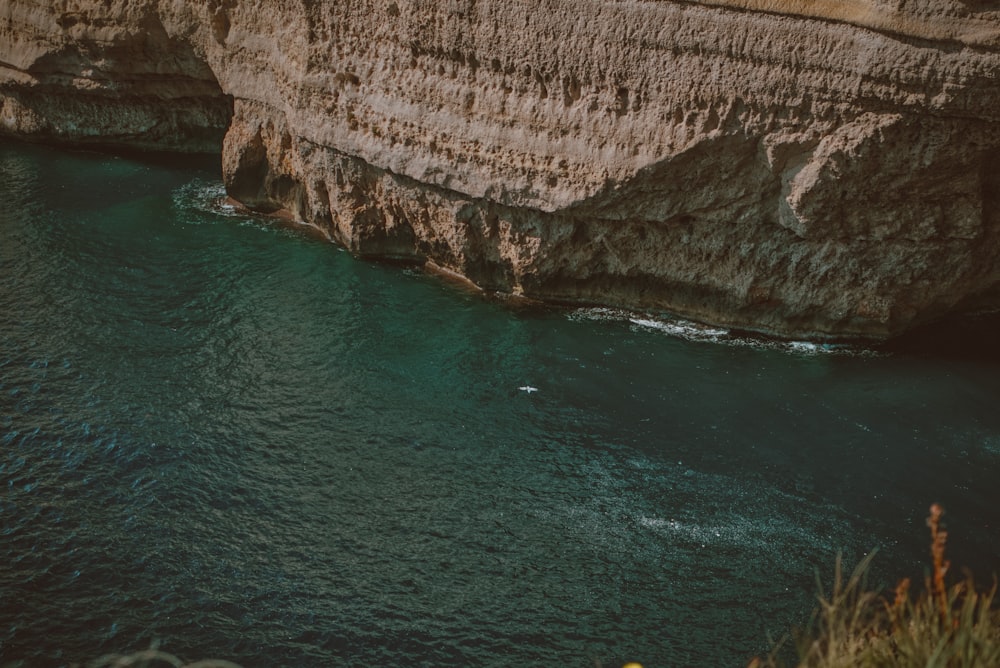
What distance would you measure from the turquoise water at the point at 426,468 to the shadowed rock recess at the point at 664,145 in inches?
40.7

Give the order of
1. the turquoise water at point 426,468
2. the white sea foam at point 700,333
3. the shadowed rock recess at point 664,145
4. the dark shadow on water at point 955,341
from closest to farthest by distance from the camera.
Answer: the turquoise water at point 426,468 < the shadowed rock recess at point 664,145 < the dark shadow on water at point 955,341 < the white sea foam at point 700,333

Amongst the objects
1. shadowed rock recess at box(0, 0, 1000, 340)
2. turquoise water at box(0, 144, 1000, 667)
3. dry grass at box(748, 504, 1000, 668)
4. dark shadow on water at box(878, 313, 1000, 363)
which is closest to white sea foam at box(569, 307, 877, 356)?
turquoise water at box(0, 144, 1000, 667)

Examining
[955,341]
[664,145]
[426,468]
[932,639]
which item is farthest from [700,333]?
[932,639]

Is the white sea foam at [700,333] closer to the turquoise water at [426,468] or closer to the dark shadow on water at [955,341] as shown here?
the turquoise water at [426,468]

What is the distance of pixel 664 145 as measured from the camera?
1681cm

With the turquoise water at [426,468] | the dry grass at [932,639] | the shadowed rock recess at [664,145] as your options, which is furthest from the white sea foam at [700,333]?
the dry grass at [932,639]

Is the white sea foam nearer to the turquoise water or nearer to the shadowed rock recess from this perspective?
the turquoise water

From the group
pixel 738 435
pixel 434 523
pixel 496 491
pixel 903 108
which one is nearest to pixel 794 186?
pixel 903 108

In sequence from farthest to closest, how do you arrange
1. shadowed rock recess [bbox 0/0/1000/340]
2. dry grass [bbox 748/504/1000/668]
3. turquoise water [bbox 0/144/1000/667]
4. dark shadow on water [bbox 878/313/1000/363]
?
1. dark shadow on water [bbox 878/313/1000/363]
2. shadowed rock recess [bbox 0/0/1000/340]
3. turquoise water [bbox 0/144/1000/667]
4. dry grass [bbox 748/504/1000/668]

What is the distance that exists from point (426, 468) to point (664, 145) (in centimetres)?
751

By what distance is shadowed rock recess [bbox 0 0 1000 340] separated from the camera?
1519 centimetres

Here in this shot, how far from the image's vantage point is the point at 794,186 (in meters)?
16.2

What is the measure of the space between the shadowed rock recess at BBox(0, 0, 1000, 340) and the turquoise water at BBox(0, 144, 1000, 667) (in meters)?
1.03

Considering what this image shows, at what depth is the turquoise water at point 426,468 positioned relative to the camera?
10.9 m
